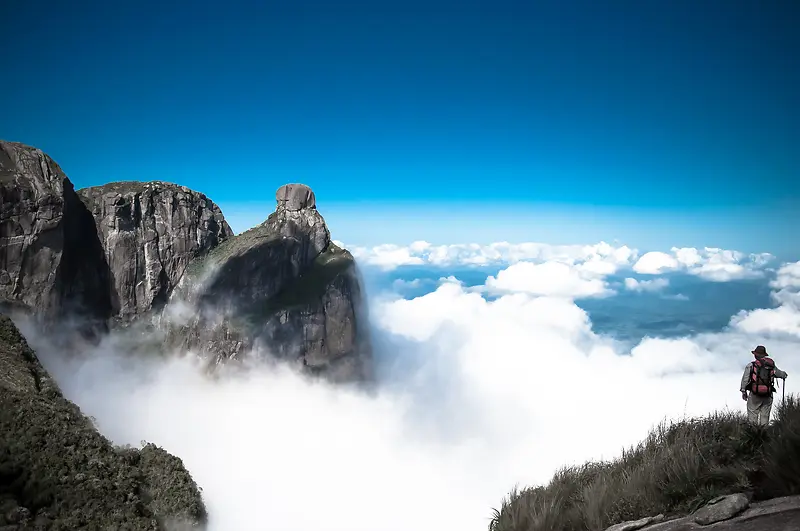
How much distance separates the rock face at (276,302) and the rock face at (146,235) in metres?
5.80

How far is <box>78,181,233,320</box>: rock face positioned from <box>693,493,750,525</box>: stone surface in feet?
435

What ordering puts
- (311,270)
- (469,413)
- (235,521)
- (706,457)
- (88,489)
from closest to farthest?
(706,457) < (88,489) < (235,521) < (311,270) < (469,413)

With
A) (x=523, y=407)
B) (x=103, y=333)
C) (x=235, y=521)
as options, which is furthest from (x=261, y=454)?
(x=523, y=407)

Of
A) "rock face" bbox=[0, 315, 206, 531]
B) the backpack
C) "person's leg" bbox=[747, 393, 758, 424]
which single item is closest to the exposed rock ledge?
"person's leg" bbox=[747, 393, 758, 424]

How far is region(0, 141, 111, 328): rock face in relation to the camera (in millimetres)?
83000

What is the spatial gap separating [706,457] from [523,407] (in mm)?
180586

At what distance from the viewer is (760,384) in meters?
10.8

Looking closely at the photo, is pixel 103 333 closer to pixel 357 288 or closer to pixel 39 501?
pixel 357 288

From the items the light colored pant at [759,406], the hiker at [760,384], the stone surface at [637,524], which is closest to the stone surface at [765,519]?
the stone surface at [637,524]

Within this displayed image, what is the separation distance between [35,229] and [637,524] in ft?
365

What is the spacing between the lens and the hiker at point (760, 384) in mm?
10656

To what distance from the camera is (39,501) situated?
19.0 m

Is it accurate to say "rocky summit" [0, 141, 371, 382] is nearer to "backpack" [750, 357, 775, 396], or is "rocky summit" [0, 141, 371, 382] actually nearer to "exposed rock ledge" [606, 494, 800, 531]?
"backpack" [750, 357, 775, 396]

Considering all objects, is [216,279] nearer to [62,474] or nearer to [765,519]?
[62,474]
